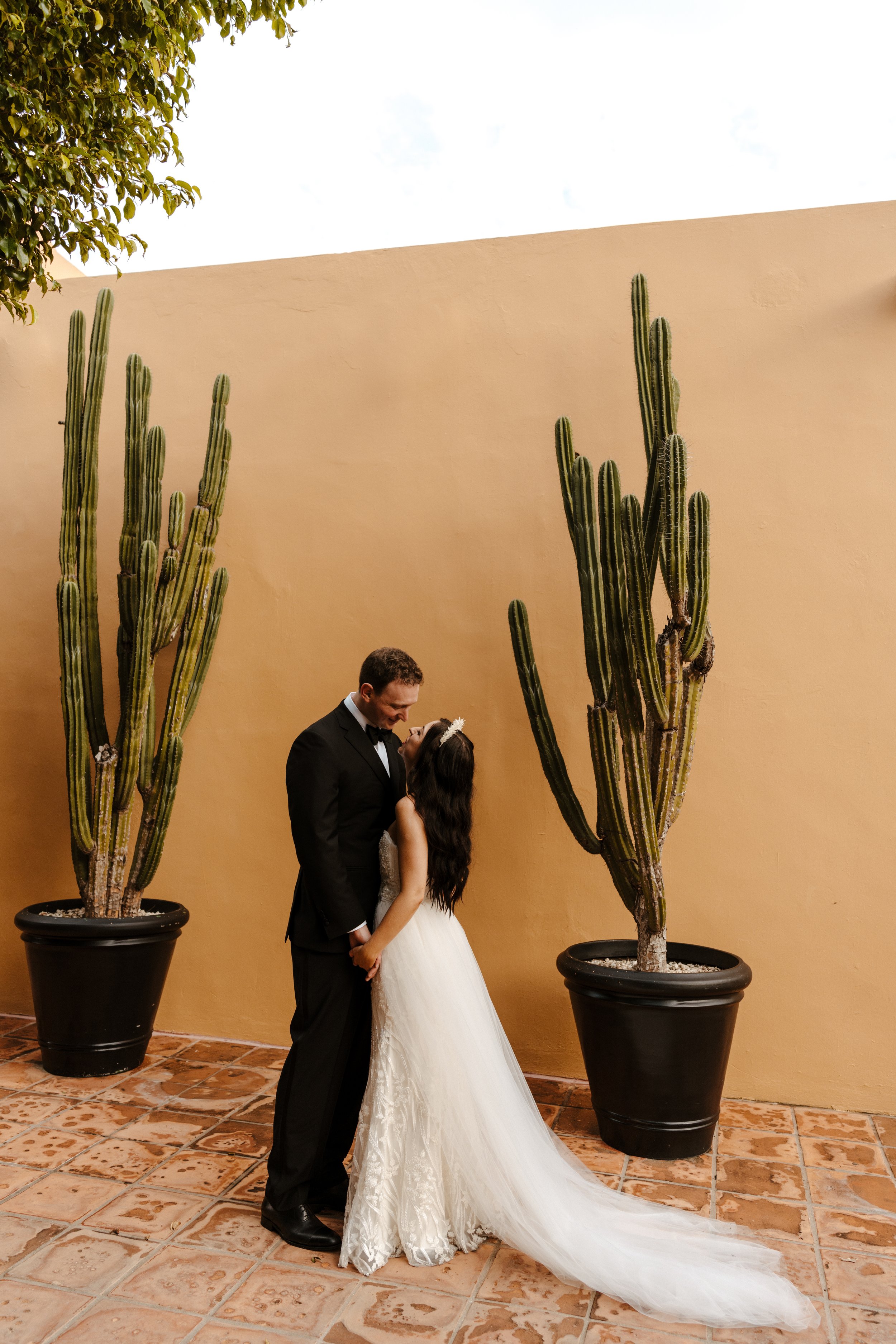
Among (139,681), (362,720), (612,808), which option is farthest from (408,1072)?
(139,681)

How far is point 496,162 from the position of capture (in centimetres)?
520

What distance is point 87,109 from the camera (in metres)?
2.45

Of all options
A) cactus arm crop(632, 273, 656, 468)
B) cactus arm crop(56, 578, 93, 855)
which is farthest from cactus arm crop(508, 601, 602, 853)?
cactus arm crop(56, 578, 93, 855)

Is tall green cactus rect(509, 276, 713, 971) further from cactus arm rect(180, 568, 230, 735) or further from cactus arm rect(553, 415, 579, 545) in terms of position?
cactus arm rect(180, 568, 230, 735)

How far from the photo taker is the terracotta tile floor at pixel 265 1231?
6.26 ft

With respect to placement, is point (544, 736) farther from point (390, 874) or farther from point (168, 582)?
point (168, 582)

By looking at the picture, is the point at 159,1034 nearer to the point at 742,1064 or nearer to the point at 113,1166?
the point at 113,1166

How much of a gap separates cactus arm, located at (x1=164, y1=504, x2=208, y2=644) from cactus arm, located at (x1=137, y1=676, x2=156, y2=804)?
0.98 ft

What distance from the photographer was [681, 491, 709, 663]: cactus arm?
283 cm

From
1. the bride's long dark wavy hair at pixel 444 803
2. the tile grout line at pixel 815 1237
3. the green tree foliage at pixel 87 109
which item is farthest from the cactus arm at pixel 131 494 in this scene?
the tile grout line at pixel 815 1237

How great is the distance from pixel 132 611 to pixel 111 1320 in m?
2.33

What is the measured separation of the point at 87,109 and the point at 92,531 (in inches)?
61.2

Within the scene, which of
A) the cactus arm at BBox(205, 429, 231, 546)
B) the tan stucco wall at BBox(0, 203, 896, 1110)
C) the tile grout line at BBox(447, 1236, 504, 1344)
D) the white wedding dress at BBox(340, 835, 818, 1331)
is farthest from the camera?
the cactus arm at BBox(205, 429, 231, 546)

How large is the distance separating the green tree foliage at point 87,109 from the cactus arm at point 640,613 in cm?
180
